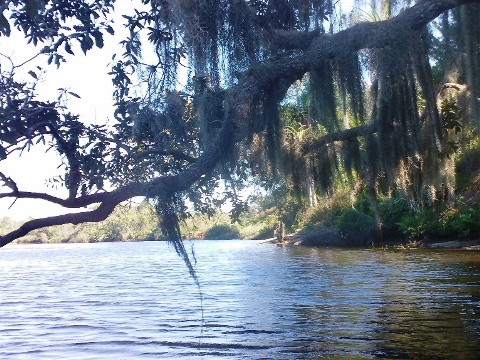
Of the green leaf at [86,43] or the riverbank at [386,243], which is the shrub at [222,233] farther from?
the green leaf at [86,43]

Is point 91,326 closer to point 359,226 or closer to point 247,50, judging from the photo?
point 247,50

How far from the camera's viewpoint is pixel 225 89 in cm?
638

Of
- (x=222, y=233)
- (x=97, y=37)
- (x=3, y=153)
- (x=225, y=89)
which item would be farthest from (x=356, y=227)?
(x=222, y=233)

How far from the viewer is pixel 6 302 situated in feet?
45.4

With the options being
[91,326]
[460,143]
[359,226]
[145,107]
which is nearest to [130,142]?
[145,107]

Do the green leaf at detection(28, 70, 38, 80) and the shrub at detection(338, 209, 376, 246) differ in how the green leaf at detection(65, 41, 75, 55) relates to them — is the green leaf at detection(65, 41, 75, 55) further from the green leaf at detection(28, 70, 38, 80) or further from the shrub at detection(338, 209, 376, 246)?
the shrub at detection(338, 209, 376, 246)

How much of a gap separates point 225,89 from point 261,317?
16.0 ft

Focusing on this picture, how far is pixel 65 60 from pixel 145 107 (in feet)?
3.00

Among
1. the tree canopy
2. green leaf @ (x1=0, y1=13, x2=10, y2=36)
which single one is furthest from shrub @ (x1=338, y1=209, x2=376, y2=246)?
green leaf @ (x1=0, y1=13, x2=10, y2=36)

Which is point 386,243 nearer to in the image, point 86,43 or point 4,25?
point 86,43

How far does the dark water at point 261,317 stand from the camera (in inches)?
294

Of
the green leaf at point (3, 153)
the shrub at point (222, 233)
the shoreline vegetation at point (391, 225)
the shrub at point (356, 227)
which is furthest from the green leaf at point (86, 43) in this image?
the shrub at point (222, 233)

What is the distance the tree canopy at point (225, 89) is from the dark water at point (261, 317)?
2136 mm

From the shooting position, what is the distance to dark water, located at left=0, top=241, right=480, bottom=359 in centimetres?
748
